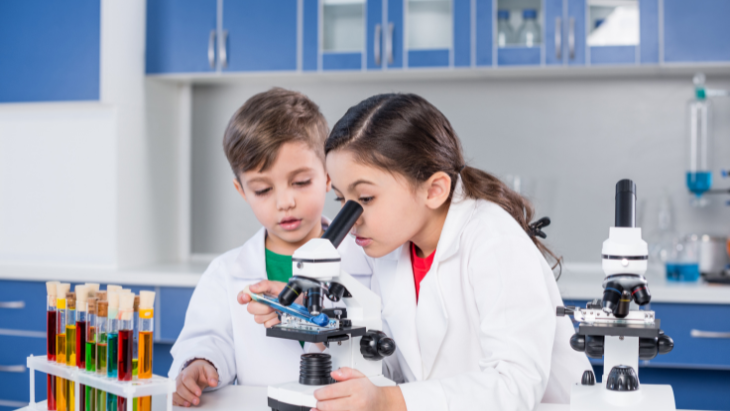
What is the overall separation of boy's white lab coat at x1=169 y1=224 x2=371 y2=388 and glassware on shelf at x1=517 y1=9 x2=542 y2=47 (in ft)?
4.85

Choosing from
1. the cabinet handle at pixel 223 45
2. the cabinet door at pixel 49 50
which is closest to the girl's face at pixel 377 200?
the cabinet handle at pixel 223 45

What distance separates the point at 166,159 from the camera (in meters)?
3.08

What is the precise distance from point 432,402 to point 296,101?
32.2 inches

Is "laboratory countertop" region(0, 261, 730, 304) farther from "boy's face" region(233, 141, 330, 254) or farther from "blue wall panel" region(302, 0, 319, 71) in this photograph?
"boy's face" region(233, 141, 330, 254)

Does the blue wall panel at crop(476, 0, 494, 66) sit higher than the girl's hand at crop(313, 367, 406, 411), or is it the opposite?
the blue wall panel at crop(476, 0, 494, 66)

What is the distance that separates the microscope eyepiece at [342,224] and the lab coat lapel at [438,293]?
0.26 m

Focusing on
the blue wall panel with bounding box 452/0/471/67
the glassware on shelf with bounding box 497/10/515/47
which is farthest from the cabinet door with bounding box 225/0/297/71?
the glassware on shelf with bounding box 497/10/515/47

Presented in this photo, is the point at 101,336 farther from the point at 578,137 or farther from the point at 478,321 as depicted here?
the point at 578,137

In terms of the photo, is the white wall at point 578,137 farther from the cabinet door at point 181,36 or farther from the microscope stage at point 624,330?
the microscope stage at point 624,330

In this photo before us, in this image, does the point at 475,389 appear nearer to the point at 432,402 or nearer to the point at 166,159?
the point at 432,402

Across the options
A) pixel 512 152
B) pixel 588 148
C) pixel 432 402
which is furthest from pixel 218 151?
pixel 432 402

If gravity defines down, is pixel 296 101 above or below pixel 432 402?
above

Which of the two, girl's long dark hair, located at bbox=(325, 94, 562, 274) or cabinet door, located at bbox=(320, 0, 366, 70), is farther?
cabinet door, located at bbox=(320, 0, 366, 70)

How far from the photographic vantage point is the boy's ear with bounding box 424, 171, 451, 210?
122 cm
